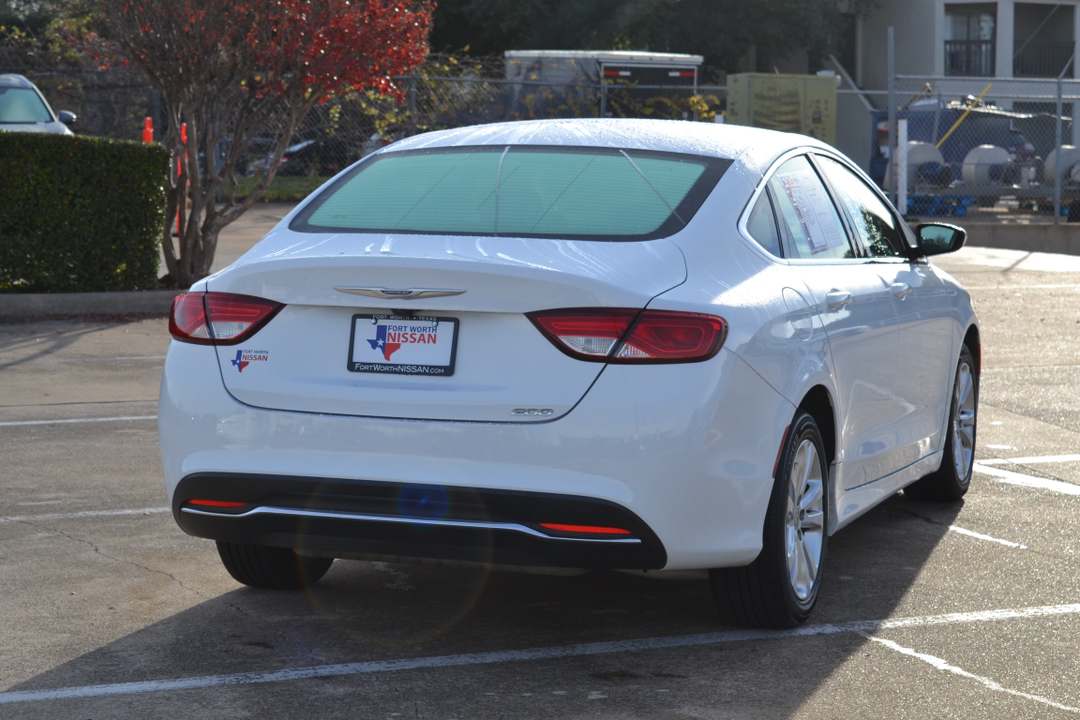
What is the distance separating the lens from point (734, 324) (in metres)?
4.18

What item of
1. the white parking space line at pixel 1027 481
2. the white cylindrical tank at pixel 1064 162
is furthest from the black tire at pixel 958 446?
the white cylindrical tank at pixel 1064 162

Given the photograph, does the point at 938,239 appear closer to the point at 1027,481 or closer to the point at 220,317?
the point at 1027,481

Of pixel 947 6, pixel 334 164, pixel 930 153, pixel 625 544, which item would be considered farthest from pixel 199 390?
pixel 947 6

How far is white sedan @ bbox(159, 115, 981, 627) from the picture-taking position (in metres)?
4.00

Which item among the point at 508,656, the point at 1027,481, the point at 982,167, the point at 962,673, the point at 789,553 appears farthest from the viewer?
the point at 982,167

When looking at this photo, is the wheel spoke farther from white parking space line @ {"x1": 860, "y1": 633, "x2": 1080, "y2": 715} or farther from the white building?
the white building

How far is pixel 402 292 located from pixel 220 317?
0.63 metres

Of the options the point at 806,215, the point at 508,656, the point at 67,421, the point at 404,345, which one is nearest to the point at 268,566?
the point at 508,656

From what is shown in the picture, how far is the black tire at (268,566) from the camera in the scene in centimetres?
496

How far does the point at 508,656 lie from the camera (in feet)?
14.4

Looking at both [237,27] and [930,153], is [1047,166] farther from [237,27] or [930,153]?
[237,27]

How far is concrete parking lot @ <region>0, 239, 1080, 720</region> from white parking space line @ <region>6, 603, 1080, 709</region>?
1 cm

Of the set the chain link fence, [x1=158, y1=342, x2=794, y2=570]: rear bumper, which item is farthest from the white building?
[x1=158, y1=342, x2=794, y2=570]: rear bumper

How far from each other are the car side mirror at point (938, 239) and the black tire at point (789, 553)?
176 centimetres
